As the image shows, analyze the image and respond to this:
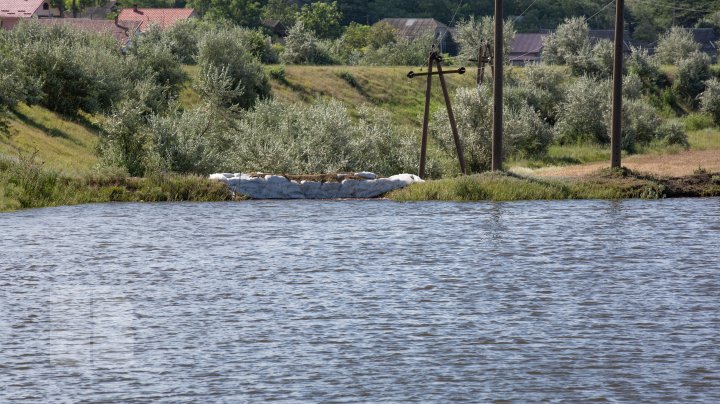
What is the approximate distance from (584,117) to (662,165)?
14.8m

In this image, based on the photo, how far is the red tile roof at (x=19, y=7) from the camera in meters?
106

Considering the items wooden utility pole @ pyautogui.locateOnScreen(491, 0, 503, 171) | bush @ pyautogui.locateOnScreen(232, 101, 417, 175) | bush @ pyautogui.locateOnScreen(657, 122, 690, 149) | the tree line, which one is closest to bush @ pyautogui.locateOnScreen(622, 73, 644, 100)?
bush @ pyautogui.locateOnScreen(657, 122, 690, 149)

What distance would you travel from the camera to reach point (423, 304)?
64.3ft

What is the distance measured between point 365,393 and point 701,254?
1373 cm

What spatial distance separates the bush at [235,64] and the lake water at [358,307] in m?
26.7

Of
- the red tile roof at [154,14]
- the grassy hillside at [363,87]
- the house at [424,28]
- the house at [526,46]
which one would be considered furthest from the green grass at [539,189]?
the house at [424,28]

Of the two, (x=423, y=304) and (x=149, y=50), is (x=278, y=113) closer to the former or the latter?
(x=149, y=50)

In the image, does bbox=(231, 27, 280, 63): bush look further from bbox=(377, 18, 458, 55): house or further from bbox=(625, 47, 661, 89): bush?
bbox=(377, 18, 458, 55): house

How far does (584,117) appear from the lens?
198 feet

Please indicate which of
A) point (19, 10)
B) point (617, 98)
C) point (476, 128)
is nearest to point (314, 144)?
point (476, 128)

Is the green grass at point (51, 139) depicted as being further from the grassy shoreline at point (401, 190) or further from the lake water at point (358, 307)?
the lake water at point (358, 307)

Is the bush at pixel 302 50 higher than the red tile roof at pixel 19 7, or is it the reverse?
the red tile roof at pixel 19 7

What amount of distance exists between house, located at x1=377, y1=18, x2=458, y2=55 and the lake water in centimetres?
9316

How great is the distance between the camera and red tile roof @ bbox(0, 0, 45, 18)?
10606 cm
